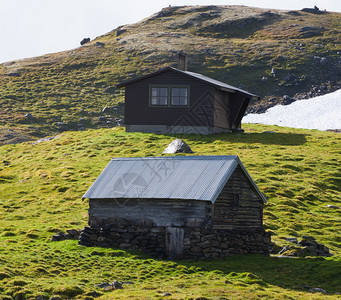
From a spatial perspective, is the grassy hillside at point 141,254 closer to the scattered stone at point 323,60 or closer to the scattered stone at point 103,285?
the scattered stone at point 103,285

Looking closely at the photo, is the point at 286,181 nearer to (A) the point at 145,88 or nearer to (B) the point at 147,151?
(B) the point at 147,151

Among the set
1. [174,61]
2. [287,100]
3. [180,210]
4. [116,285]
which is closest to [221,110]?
[180,210]

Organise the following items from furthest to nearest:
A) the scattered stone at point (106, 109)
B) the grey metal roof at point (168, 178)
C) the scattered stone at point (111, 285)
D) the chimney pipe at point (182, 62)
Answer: the scattered stone at point (106, 109), the chimney pipe at point (182, 62), the grey metal roof at point (168, 178), the scattered stone at point (111, 285)

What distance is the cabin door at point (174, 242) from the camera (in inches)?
966

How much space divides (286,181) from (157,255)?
727 inches

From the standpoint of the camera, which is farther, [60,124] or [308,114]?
[308,114]

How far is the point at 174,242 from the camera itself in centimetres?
2475

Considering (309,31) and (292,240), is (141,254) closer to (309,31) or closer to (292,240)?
(292,240)

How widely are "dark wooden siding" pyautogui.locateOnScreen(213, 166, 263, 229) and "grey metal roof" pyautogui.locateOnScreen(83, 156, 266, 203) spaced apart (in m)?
0.37

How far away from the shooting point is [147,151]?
1890 inches

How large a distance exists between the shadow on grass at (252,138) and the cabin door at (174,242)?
88.7ft

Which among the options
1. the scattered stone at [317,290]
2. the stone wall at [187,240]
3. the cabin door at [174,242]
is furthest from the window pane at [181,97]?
the scattered stone at [317,290]

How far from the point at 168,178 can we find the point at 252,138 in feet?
96.3

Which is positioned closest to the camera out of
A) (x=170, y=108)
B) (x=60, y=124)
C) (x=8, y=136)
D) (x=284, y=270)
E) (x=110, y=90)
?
(x=284, y=270)
